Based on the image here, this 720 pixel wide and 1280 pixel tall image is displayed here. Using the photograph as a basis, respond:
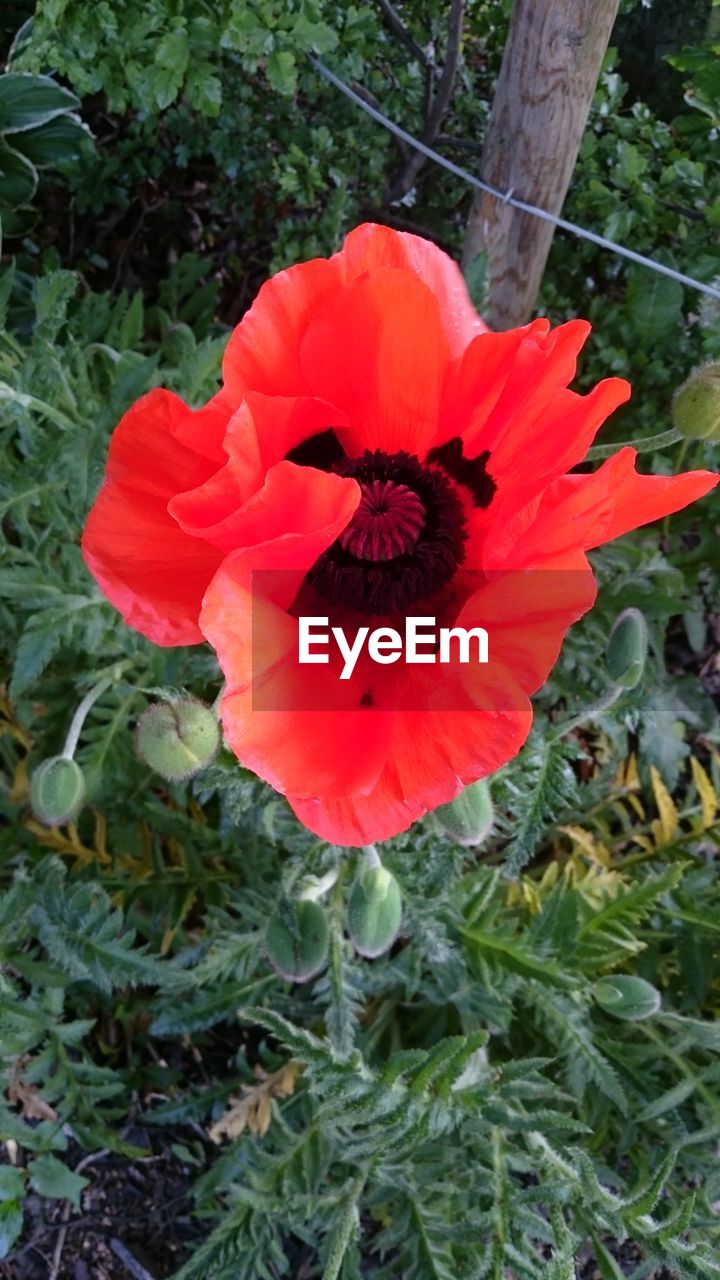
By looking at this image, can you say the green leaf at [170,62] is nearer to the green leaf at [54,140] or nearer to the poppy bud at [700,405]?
the green leaf at [54,140]

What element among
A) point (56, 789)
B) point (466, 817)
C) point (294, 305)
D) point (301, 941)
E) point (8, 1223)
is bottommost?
point (8, 1223)

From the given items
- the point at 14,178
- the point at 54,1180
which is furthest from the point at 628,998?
the point at 14,178

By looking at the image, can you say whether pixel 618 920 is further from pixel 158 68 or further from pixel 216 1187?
Result: pixel 158 68

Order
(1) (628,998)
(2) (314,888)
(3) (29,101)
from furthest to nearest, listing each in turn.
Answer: (3) (29,101)
(1) (628,998)
(2) (314,888)

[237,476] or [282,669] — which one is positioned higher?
[237,476]

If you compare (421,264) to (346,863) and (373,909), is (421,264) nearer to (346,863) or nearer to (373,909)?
(373,909)

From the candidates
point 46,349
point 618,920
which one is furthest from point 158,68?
point 618,920
